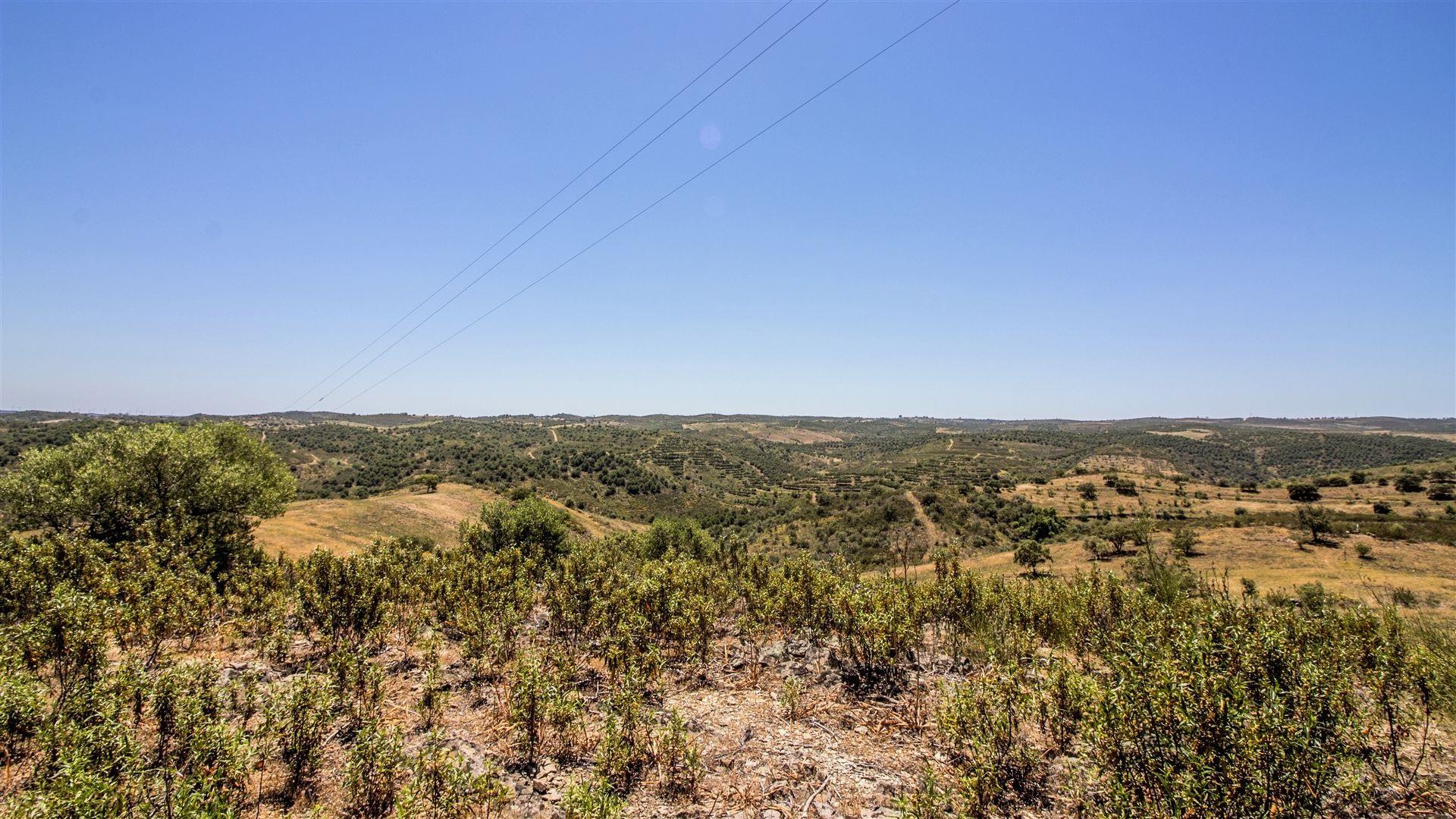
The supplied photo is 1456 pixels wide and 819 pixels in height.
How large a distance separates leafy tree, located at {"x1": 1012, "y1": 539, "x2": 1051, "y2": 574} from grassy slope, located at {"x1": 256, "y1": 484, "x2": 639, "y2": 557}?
44949mm

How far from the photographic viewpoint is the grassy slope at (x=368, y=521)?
38.9 meters

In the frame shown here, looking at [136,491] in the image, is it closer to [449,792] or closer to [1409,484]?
[449,792]

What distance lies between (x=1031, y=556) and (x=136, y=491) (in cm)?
5558

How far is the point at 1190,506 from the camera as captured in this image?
6078 centimetres

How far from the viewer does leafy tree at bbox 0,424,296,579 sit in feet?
73.1

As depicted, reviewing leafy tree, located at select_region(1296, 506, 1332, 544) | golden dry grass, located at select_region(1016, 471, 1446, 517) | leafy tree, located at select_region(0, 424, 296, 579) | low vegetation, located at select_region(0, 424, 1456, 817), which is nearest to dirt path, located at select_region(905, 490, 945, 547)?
golden dry grass, located at select_region(1016, 471, 1446, 517)

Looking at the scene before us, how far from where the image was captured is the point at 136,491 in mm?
23422

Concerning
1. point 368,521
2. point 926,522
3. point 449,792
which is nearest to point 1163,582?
point 449,792

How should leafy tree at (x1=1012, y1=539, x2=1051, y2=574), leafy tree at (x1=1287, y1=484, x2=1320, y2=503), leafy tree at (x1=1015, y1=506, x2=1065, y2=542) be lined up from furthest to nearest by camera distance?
1. leafy tree at (x1=1287, y1=484, x2=1320, y2=503)
2. leafy tree at (x1=1015, y1=506, x2=1065, y2=542)
3. leafy tree at (x1=1012, y1=539, x2=1051, y2=574)

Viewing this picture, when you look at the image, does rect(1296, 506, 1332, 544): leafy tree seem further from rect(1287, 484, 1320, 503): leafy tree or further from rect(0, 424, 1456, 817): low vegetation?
rect(0, 424, 1456, 817): low vegetation

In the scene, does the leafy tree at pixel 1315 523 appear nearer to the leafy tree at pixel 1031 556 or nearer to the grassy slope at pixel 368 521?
the leafy tree at pixel 1031 556

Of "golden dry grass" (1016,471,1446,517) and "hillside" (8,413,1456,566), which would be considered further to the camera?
"hillside" (8,413,1456,566)

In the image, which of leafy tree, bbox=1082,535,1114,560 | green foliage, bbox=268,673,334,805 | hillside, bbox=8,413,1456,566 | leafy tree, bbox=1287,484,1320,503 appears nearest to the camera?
green foliage, bbox=268,673,334,805

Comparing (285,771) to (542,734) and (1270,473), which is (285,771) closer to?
(542,734)
